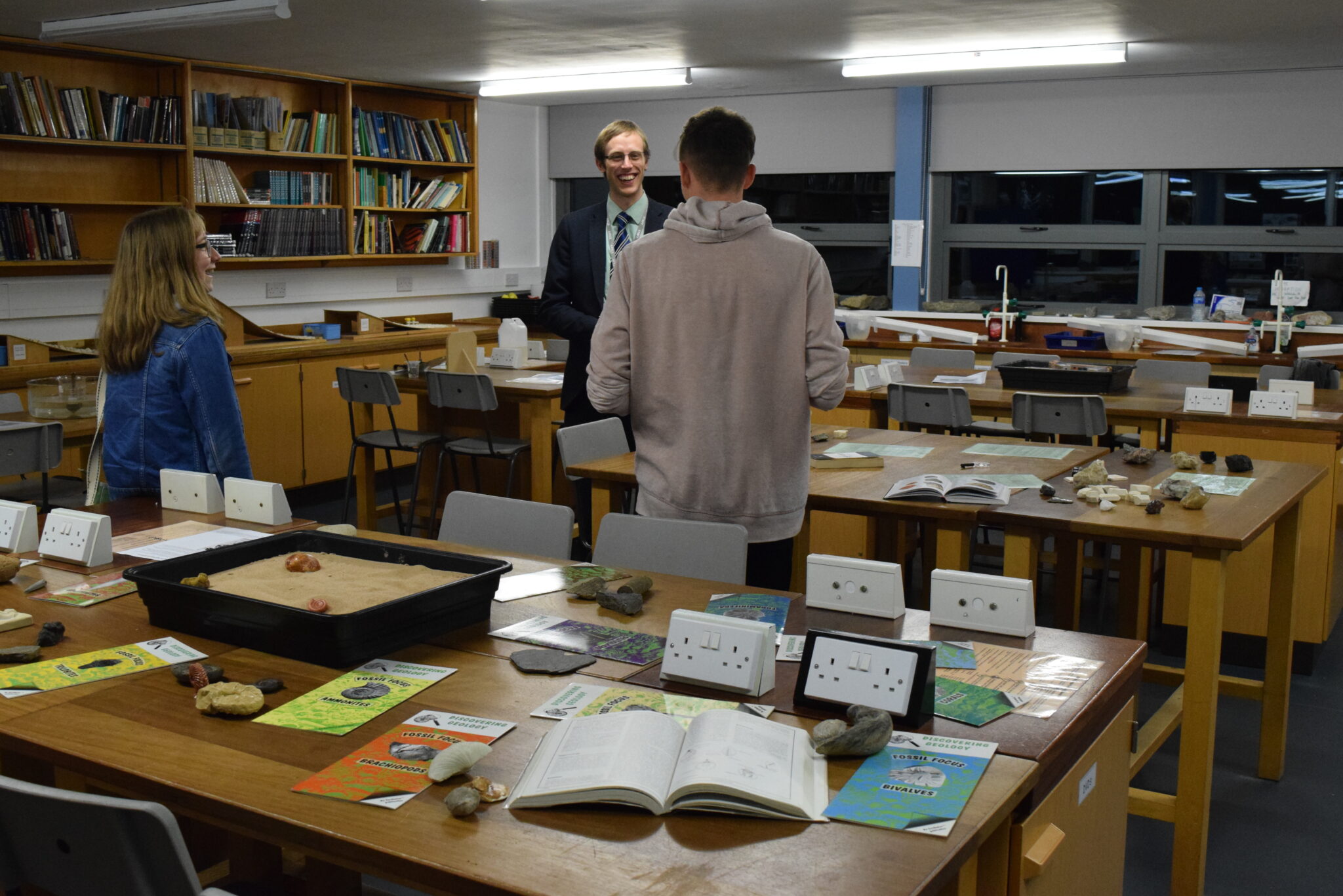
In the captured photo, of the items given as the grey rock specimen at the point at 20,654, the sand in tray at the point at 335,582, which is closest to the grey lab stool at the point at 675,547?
the sand in tray at the point at 335,582

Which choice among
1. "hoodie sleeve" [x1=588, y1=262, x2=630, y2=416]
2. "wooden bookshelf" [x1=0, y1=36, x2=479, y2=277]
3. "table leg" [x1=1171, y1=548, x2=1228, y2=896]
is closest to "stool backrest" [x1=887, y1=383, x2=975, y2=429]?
"table leg" [x1=1171, y1=548, x2=1228, y2=896]

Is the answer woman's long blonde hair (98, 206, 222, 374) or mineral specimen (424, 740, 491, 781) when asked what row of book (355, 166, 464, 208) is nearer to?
woman's long blonde hair (98, 206, 222, 374)

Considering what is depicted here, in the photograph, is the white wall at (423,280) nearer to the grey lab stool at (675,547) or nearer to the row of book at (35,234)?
the row of book at (35,234)

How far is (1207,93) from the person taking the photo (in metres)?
7.69

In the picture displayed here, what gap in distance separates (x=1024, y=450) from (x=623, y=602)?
2.12 meters

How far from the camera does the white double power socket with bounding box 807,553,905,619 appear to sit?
2.14m

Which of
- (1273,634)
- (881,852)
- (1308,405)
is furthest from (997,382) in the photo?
(881,852)

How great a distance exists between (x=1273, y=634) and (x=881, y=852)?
2518 millimetres

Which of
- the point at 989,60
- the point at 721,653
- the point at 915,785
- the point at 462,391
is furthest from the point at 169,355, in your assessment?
the point at 989,60

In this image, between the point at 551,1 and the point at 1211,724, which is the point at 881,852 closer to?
the point at 1211,724

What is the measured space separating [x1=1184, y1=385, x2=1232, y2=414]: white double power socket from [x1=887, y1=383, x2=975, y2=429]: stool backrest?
899 millimetres

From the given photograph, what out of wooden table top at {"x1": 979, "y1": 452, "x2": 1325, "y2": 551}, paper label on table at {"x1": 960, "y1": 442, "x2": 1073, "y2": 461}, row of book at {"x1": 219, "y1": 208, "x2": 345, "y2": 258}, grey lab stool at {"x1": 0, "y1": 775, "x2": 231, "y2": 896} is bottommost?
grey lab stool at {"x1": 0, "y1": 775, "x2": 231, "y2": 896}

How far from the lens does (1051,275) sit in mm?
Result: 8625

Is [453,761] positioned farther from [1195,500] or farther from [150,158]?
[150,158]
